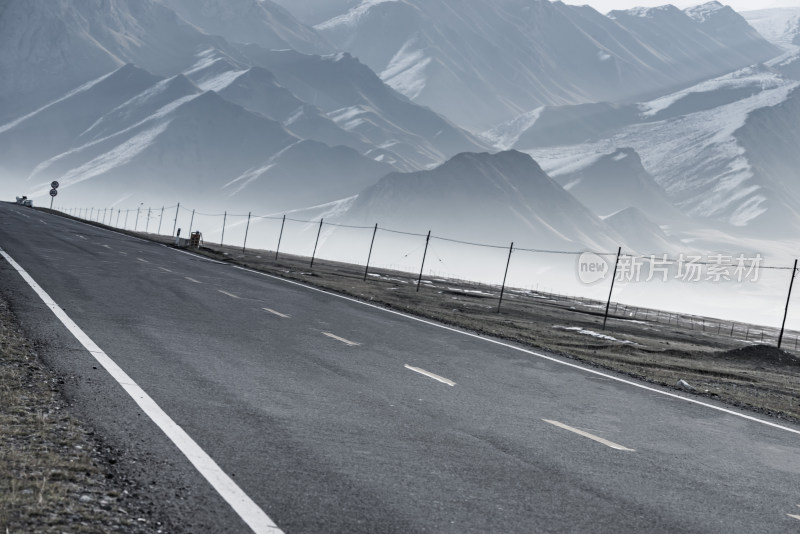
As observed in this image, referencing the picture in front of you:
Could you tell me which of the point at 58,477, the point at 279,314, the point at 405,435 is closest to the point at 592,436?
the point at 405,435

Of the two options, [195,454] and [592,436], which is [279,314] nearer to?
[592,436]

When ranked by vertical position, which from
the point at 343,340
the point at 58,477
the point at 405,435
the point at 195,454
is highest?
the point at 343,340

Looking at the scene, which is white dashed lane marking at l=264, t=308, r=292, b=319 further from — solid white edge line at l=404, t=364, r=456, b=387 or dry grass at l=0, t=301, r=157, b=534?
dry grass at l=0, t=301, r=157, b=534

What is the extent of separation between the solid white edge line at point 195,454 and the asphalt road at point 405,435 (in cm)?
8

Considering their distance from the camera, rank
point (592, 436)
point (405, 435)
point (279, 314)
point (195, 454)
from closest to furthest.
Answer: point (195, 454) → point (405, 435) → point (592, 436) → point (279, 314)

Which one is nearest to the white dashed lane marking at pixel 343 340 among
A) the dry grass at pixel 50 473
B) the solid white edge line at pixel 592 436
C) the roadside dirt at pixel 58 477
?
the solid white edge line at pixel 592 436

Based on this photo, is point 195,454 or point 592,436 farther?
point 592,436

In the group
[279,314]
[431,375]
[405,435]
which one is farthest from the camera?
[279,314]

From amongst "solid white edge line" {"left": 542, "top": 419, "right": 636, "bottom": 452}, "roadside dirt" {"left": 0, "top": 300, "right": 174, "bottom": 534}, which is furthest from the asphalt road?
"roadside dirt" {"left": 0, "top": 300, "right": 174, "bottom": 534}

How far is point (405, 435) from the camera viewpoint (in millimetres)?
8805

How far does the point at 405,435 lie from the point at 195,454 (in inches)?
90.6

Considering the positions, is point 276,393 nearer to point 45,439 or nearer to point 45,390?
point 45,390

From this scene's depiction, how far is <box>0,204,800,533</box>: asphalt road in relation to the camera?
6.52 m

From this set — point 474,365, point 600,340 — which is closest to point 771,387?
point 474,365
